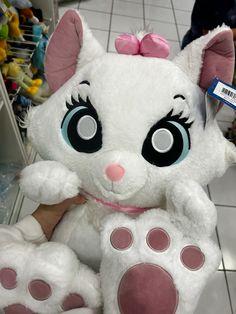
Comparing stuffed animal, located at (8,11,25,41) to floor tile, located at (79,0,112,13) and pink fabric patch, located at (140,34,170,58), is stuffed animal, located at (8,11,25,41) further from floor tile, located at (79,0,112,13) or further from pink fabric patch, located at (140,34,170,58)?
floor tile, located at (79,0,112,13)

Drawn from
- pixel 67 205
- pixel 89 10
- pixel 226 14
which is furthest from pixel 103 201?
pixel 89 10

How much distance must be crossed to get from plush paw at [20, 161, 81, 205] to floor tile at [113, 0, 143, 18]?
258 cm

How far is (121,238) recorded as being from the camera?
0.58 metres

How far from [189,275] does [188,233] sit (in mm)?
74

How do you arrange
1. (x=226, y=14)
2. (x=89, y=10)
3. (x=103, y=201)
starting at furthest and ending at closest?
1. (x=89, y=10)
2. (x=226, y=14)
3. (x=103, y=201)

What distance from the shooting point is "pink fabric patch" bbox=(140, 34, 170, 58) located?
2.05 feet

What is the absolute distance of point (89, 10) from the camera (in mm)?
2762

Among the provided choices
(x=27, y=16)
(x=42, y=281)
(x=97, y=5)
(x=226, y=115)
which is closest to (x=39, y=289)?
(x=42, y=281)

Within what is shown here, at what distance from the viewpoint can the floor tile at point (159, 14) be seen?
2.87m

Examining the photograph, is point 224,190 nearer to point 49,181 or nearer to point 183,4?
point 49,181

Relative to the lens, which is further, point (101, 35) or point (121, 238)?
point (101, 35)

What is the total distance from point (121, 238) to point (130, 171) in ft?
0.43

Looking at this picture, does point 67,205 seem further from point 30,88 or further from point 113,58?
point 30,88

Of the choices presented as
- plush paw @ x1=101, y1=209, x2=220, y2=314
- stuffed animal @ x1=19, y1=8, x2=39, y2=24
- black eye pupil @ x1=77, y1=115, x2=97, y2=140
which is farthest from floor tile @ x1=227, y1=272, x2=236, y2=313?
stuffed animal @ x1=19, y1=8, x2=39, y2=24
